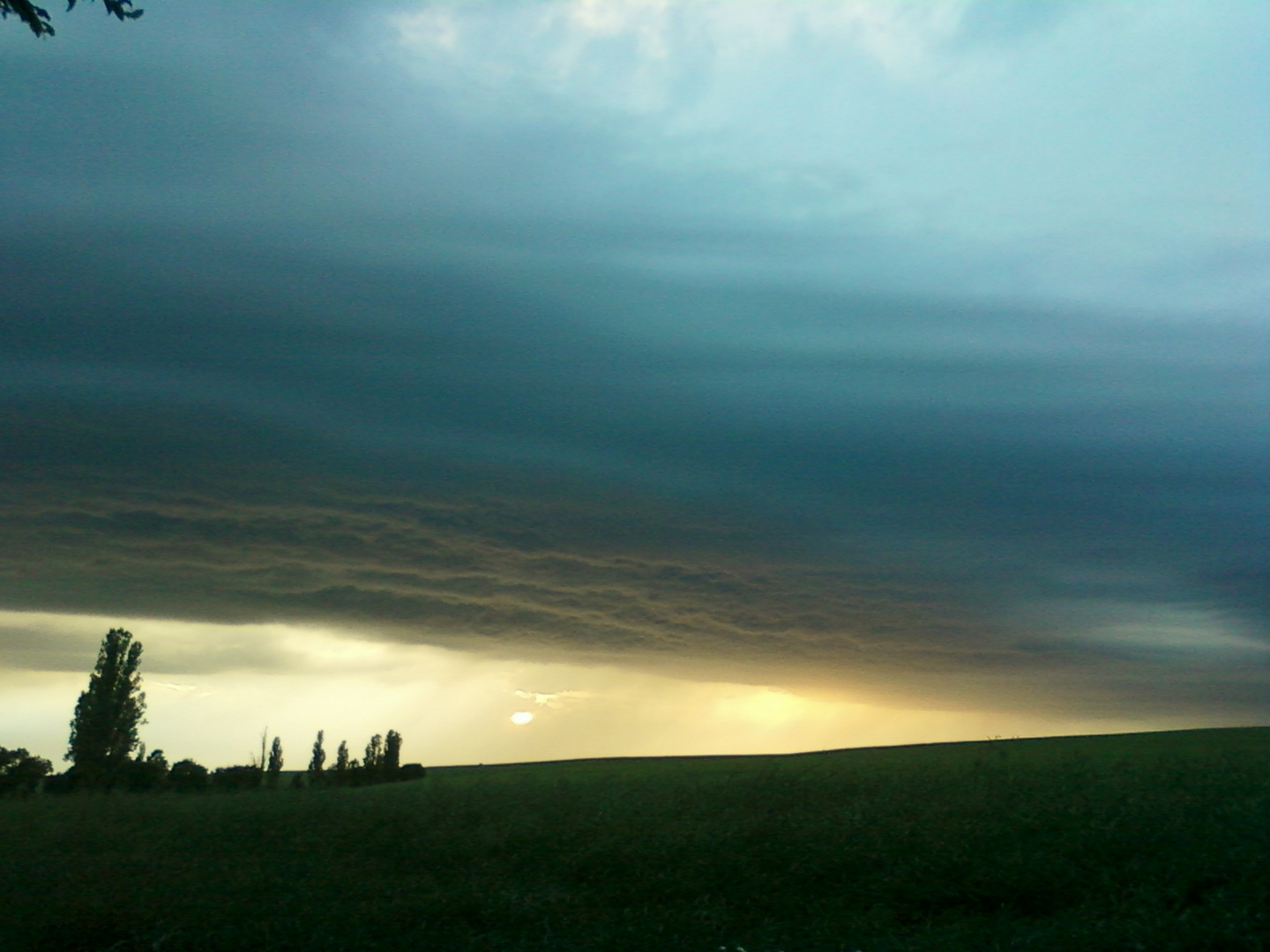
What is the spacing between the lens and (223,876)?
88.9 feet

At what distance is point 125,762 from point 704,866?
171 feet

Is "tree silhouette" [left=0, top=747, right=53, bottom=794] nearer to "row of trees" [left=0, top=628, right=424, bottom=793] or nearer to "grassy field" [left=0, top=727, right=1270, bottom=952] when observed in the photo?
"row of trees" [left=0, top=628, right=424, bottom=793]

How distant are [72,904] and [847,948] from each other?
59.9ft

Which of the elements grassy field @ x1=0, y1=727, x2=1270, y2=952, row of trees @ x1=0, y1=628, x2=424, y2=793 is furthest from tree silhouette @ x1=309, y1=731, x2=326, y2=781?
grassy field @ x1=0, y1=727, x2=1270, y2=952

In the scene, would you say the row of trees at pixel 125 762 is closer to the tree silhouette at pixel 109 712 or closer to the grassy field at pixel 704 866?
the tree silhouette at pixel 109 712

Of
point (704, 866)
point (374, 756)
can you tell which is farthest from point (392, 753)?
point (704, 866)

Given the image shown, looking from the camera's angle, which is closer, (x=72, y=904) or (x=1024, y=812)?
(x=72, y=904)

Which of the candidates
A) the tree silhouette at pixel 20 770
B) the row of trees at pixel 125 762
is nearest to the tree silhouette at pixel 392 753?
the row of trees at pixel 125 762

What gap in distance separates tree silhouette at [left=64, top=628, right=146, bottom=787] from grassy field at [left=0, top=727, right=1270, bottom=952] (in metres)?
28.6

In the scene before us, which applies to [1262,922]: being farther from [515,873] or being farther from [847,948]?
[515,873]

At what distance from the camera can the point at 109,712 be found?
67.5m

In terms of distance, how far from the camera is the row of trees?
59.1 metres

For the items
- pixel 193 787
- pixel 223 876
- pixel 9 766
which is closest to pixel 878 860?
pixel 223 876

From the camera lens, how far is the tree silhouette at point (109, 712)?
214 feet
